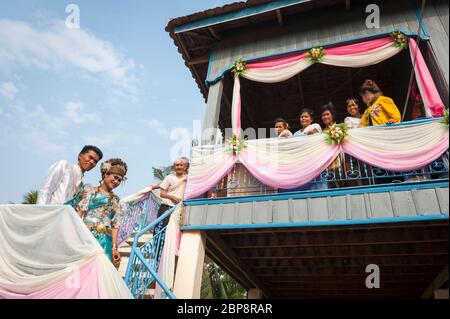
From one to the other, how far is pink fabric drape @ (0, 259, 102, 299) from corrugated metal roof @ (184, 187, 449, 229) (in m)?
1.63

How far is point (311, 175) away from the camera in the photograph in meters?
4.43

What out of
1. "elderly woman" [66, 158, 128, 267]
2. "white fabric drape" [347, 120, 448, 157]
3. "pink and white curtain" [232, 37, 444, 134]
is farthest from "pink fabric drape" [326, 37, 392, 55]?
"elderly woman" [66, 158, 128, 267]

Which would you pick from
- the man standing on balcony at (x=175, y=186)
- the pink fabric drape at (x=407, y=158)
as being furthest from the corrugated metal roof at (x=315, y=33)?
the pink fabric drape at (x=407, y=158)

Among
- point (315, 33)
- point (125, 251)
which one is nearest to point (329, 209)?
point (315, 33)

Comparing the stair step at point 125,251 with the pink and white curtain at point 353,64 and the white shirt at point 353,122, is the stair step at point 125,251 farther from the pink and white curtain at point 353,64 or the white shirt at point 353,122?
the white shirt at point 353,122

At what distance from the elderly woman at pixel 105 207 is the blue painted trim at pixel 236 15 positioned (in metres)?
3.26

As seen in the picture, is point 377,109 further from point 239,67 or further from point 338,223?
point 239,67

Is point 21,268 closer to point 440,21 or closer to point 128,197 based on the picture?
point 128,197

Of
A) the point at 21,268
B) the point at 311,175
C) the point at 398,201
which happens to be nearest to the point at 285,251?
the point at 311,175

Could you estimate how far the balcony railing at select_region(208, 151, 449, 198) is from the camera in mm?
4238

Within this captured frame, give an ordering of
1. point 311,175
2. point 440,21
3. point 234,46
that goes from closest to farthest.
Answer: point 311,175, point 440,21, point 234,46

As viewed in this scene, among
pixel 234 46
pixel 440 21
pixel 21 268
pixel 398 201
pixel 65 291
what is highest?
pixel 234 46

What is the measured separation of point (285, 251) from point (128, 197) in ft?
9.64

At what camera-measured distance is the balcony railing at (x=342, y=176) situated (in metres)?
4.24
